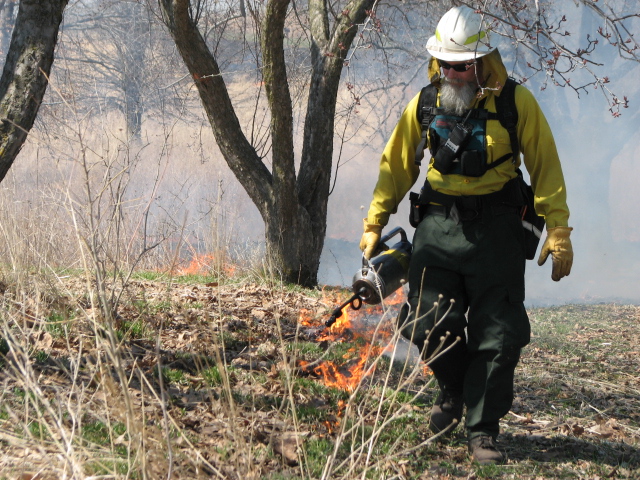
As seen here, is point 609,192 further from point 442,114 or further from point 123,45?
point 442,114

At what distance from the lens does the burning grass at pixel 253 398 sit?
95.9 inches

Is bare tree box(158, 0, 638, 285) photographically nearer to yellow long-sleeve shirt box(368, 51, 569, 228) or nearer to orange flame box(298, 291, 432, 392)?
orange flame box(298, 291, 432, 392)

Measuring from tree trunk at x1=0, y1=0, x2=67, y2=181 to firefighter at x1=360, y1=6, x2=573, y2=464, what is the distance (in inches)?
94.5

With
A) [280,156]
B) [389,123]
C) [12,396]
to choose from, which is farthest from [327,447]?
[389,123]

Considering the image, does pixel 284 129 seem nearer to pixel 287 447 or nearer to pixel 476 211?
pixel 476 211

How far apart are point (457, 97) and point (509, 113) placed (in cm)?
28

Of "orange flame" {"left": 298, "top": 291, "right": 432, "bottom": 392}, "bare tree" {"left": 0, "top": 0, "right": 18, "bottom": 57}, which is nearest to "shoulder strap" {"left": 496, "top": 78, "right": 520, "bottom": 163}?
"orange flame" {"left": 298, "top": 291, "right": 432, "bottom": 392}

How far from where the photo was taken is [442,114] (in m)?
3.67

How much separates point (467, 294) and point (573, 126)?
1168 inches

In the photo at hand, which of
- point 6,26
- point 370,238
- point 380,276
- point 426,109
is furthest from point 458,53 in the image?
point 6,26

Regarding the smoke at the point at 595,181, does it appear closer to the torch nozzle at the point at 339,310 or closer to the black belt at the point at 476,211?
the torch nozzle at the point at 339,310

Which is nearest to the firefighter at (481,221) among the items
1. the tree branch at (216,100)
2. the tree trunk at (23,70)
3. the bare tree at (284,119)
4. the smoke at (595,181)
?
the tree trunk at (23,70)

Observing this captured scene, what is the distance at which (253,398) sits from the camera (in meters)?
2.65

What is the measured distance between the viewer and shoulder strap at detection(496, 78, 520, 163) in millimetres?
3543
